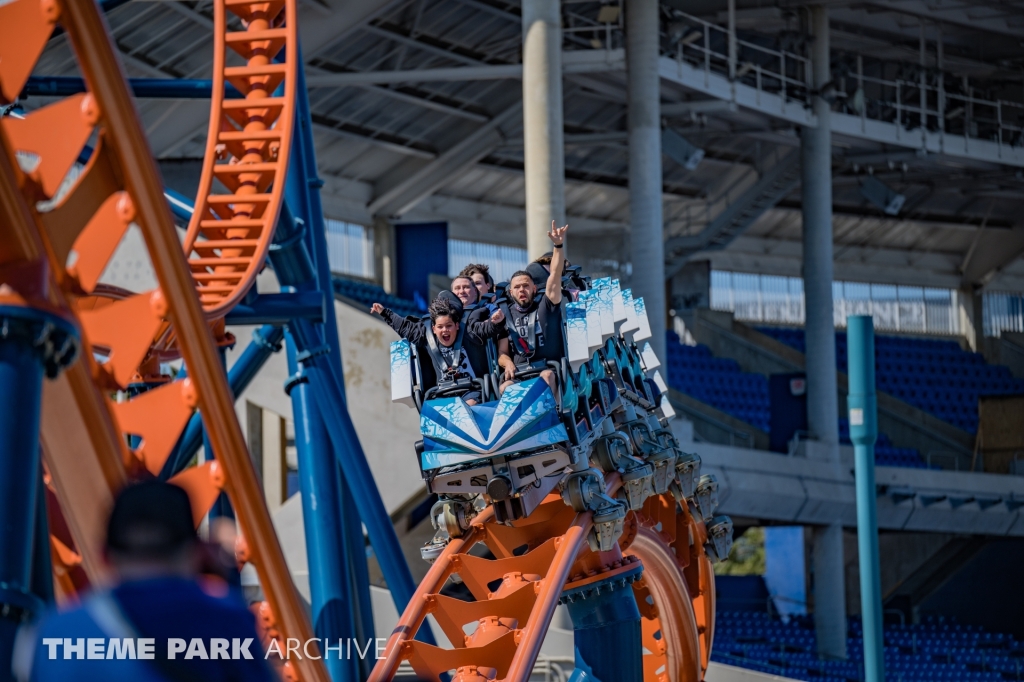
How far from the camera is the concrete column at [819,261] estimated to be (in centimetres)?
2000

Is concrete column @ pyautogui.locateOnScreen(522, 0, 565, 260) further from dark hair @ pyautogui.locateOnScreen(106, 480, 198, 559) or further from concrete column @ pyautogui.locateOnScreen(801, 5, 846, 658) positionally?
dark hair @ pyautogui.locateOnScreen(106, 480, 198, 559)

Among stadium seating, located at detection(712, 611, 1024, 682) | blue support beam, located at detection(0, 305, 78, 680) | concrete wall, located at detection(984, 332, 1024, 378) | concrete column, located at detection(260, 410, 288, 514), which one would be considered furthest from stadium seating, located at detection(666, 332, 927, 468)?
blue support beam, located at detection(0, 305, 78, 680)

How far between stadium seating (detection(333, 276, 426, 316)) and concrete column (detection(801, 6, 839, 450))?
19.8 feet

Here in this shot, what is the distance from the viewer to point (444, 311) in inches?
292

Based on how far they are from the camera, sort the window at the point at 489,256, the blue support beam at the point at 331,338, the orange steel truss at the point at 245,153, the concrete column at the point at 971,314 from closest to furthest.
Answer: the orange steel truss at the point at 245,153, the blue support beam at the point at 331,338, the window at the point at 489,256, the concrete column at the point at 971,314

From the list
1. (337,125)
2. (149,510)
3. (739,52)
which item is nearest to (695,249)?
(739,52)

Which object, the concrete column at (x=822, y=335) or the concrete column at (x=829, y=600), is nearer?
the concrete column at (x=829, y=600)

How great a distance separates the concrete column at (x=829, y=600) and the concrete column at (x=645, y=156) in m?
5.06

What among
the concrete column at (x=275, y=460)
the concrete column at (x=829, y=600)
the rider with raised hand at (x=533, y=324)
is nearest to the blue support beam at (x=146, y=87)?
the rider with raised hand at (x=533, y=324)

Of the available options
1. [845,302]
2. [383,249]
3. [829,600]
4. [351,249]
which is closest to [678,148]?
[383,249]

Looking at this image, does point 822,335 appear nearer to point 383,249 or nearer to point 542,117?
point 542,117

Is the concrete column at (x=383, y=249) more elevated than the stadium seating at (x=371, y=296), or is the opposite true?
the concrete column at (x=383, y=249)

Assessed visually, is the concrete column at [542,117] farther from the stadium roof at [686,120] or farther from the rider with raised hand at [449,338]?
the rider with raised hand at [449,338]

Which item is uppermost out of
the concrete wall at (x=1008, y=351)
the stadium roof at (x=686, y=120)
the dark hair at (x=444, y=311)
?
the stadium roof at (x=686, y=120)
